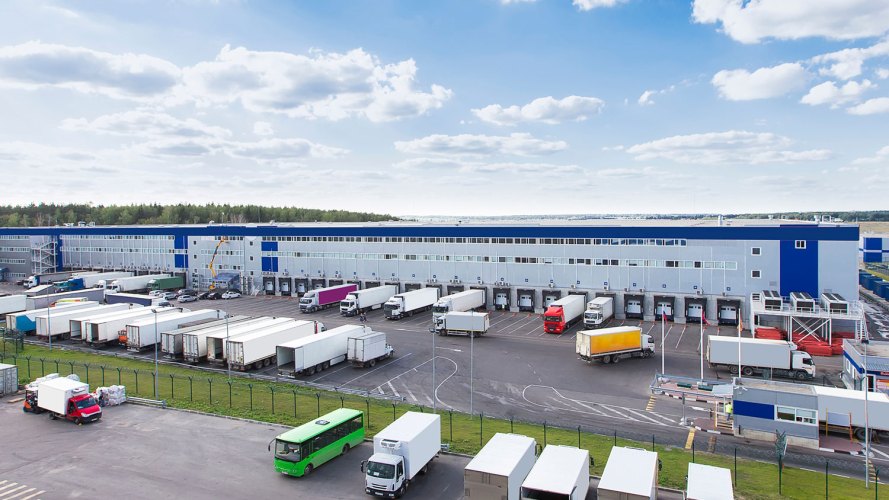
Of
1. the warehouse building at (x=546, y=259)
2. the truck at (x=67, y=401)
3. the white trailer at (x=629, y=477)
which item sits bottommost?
the truck at (x=67, y=401)

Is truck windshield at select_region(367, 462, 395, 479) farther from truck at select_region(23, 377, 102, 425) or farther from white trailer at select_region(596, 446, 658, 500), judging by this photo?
truck at select_region(23, 377, 102, 425)

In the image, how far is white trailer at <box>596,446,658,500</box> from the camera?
55.5 feet

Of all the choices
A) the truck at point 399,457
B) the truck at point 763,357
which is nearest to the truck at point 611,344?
the truck at point 763,357

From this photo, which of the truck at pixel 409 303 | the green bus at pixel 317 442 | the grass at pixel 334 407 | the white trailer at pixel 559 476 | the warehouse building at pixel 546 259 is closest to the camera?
the white trailer at pixel 559 476

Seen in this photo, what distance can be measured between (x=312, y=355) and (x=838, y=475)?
29818 millimetres

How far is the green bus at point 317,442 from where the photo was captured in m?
21.9

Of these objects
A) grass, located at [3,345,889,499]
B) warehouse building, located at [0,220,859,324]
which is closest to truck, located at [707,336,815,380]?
warehouse building, located at [0,220,859,324]

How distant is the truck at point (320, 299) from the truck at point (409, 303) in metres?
8.47

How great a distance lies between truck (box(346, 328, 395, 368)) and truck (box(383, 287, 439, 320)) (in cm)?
1772

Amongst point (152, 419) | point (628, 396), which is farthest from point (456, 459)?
point (152, 419)

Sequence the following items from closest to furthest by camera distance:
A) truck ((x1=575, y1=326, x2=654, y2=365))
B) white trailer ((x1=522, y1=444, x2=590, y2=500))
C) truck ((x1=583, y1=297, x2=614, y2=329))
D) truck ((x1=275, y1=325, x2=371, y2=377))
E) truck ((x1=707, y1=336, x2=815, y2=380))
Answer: white trailer ((x1=522, y1=444, x2=590, y2=500)), truck ((x1=707, y1=336, x2=815, y2=380)), truck ((x1=275, y1=325, x2=371, y2=377)), truck ((x1=575, y1=326, x2=654, y2=365)), truck ((x1=583, y1=297, x2=614, y2=329))

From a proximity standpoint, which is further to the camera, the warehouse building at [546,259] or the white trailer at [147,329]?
the warehouse building at [546,259]

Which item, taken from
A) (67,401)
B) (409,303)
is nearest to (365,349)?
(67,401)

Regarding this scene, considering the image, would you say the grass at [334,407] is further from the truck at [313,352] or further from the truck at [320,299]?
the truck at [320,299]
